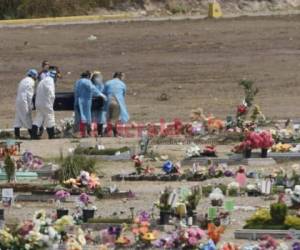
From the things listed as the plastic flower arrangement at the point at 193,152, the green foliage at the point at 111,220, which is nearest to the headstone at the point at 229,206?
the green foliage at the point at 111,220

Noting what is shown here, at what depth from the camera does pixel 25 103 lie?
1148 inches

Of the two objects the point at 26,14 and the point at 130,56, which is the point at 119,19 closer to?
the point at 26,14

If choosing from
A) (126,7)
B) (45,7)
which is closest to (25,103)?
(45,7)

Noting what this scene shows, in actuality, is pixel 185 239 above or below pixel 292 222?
above

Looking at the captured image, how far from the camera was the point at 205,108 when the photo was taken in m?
34.3

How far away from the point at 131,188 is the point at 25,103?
7.47m

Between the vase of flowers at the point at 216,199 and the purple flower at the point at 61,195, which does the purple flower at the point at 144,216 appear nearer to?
the vase of flowers at the point at 216,199

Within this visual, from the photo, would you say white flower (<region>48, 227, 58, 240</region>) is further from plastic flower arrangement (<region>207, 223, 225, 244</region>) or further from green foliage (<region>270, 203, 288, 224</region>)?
green foliage (<region>270, 203, 288, 224</region>)

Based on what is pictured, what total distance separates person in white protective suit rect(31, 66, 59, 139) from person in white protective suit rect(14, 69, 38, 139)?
203 millimetres

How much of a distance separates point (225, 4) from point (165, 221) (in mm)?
48103

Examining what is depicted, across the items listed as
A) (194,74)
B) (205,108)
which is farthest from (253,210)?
(194,74)

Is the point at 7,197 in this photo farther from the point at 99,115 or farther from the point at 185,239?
the point at 99,115

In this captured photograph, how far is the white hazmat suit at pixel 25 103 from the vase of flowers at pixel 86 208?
33.0 feet

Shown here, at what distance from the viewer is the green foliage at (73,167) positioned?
2217 cm
